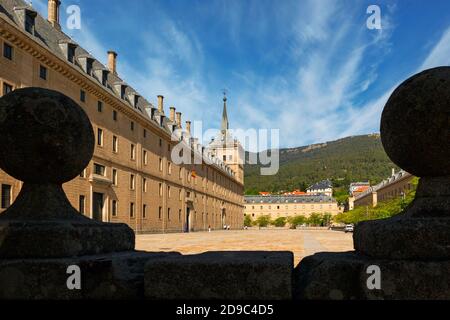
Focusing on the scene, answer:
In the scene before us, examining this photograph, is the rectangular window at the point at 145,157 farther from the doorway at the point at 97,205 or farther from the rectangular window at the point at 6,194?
the rectangular window at the point at 6,194

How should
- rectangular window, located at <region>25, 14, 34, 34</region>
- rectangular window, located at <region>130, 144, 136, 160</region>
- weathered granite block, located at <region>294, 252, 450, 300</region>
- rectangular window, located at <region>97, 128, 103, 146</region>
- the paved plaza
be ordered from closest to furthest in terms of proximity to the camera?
weathered granite block, located at <region>294, 252, 450, 300</region> < the paved plaza < rectangular window, located at <region>25, 14, 34, 34</region> < rectangular window, located at <region>97, 128, 103, 146</region> < rectangular window, located at <region>130, 144, 136, 160</region>

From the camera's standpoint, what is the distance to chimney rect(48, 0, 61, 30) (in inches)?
1439

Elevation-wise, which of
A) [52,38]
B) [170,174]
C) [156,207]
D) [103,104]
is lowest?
[156,207]

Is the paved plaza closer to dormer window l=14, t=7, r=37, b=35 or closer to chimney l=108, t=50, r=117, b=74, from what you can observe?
dormer window l=14, t=7, r=37, b=35

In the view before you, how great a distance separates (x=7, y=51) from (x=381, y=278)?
89.9 ft

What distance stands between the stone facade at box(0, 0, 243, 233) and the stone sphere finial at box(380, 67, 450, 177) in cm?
2501

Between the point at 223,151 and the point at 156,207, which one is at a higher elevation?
the point at 223,151

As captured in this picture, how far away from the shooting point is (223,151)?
4274 inches

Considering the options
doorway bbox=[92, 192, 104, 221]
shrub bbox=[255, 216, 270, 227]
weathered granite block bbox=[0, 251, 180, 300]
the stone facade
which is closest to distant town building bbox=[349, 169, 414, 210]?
shrub bbox=[255, 216, 270, 227]

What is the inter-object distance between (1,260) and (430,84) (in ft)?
12.4

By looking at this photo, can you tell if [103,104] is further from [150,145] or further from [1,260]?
[1,260]

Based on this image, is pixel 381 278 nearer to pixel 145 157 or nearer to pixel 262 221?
pixel 145 157
